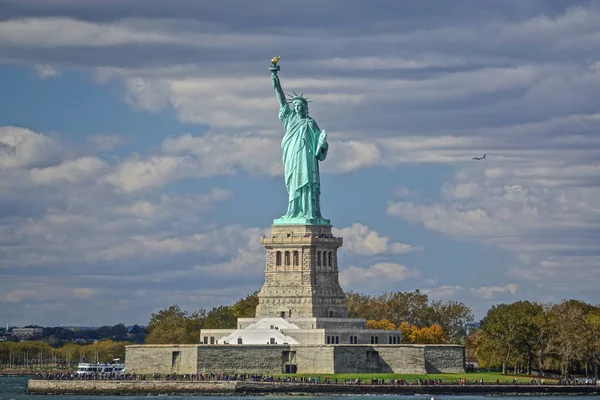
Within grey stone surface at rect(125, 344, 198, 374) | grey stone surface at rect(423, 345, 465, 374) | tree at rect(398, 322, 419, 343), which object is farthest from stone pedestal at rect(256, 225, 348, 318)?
tree at rect(398, 322, 419, 343)

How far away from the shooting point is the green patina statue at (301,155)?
11800 cm

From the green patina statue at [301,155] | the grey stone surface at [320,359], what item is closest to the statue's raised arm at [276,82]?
the green patina statue at [301,155]

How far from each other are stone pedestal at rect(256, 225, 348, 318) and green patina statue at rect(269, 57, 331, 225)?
1679mm

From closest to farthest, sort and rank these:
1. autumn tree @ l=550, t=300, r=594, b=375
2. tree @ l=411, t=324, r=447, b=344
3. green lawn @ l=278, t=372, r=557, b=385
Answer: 1. green lawn @ l=278, t=372, r=557, b=385
2. autumn tree @ l=550, t=300, r=594, b=375
3. tree @ l=411, t=324, r=447, b=344

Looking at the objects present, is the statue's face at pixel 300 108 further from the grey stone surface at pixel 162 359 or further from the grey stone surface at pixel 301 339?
the grey stone surface at pixel 162 359

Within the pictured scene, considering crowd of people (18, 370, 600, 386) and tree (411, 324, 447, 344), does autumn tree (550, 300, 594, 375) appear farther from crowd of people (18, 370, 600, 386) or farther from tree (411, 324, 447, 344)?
tree (411, 324, 447, 344)

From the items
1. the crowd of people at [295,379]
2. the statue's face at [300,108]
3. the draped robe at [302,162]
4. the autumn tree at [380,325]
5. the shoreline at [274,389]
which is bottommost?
the shoreline at [274,389]

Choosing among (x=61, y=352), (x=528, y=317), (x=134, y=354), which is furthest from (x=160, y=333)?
(x=61, y=352)

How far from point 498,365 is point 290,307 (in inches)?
814

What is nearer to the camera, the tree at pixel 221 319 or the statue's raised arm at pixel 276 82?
the statue's raised arm at pixel 276 82

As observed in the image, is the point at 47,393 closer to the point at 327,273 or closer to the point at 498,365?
the point at 327,273

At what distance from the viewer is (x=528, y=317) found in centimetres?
12044

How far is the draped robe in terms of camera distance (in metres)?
118

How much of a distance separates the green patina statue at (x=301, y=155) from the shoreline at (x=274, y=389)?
716 inches
